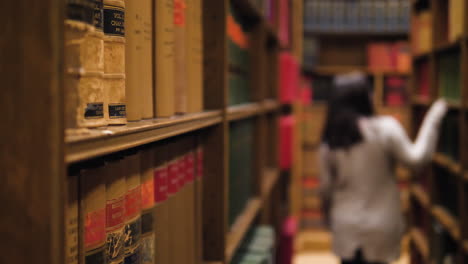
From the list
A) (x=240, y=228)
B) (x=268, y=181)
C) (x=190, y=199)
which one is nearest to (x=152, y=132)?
(x=190, y=199)

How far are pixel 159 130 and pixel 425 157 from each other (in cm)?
195

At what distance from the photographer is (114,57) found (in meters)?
0.70

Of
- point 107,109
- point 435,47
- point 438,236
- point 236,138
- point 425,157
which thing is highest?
point 435,47

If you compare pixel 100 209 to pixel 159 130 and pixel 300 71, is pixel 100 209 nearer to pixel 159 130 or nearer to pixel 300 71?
pixel 159 130

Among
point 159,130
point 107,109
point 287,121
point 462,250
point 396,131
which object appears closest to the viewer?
point 107,109

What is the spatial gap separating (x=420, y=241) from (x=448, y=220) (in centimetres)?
87

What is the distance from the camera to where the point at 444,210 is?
2.83m

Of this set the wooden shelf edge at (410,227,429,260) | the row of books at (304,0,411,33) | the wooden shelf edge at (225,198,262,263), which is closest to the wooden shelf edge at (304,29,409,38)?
the row of books at (304,0,411,33)

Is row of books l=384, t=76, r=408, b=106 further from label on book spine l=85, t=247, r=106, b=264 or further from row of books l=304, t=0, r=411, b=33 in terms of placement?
label on book spine l=85, t=247, r=106, b=264

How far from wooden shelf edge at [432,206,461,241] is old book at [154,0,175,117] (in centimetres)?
183

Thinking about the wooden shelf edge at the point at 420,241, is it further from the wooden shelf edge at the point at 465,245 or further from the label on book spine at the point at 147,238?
the label on book spine at the point at 147,238

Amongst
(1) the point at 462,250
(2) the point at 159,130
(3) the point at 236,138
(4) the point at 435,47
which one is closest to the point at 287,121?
(4) the point at 435,47

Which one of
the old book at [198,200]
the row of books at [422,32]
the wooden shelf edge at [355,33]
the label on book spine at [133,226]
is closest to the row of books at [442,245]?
the row of books at [422,32]

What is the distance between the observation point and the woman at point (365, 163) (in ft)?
8.16
